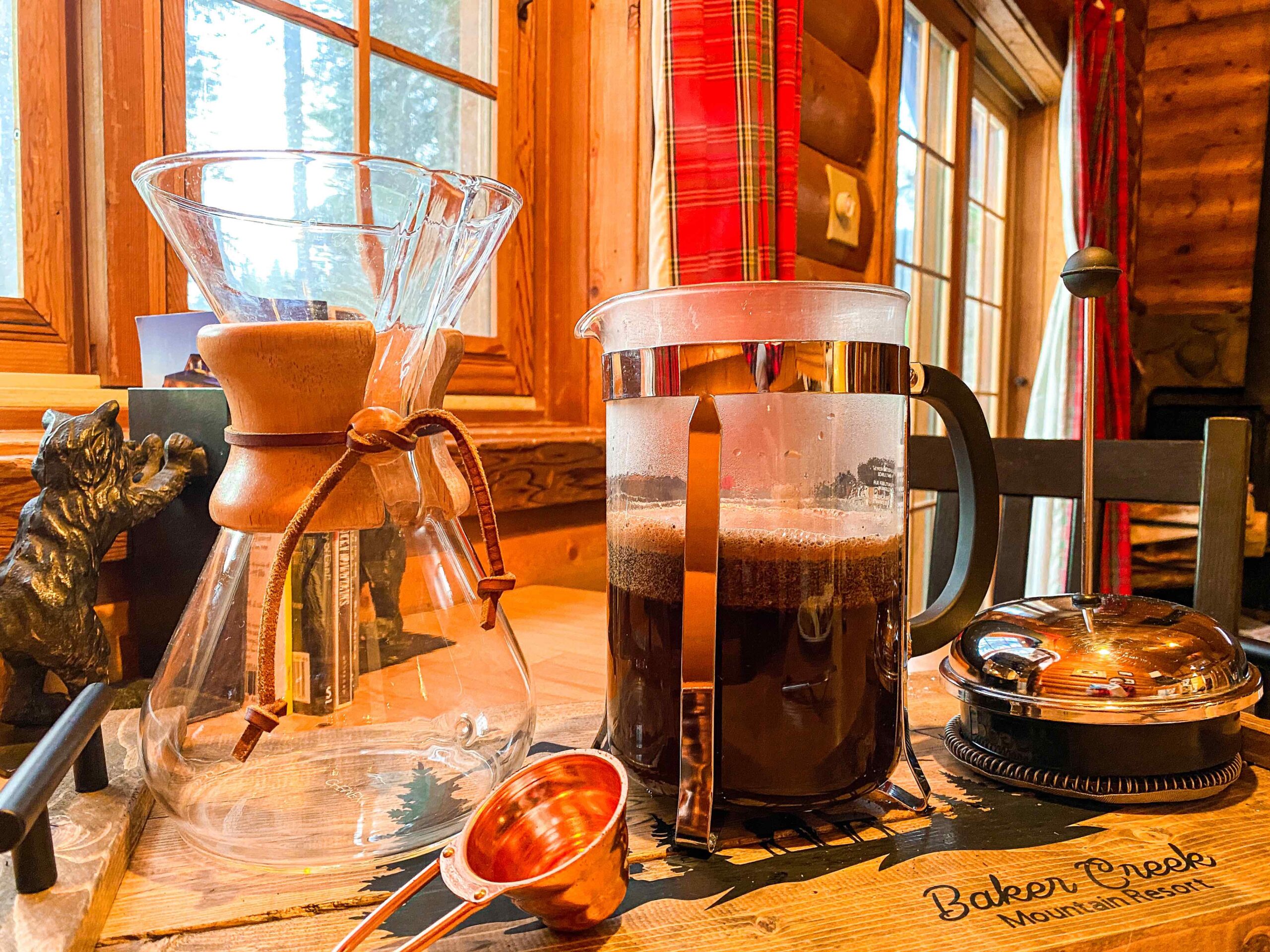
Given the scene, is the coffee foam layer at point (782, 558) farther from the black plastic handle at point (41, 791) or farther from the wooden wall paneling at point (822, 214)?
the wooden wall paneling at point (822, 214)

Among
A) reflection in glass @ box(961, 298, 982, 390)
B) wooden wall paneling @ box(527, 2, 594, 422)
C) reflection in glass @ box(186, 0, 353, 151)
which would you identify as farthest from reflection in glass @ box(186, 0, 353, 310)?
reflection in glass @ box(961, 298, 982, 390)

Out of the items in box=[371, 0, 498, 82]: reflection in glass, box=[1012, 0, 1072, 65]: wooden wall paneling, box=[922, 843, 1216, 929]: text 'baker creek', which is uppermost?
box=[1012, 0, 1072, 65]: wooden wall paneling

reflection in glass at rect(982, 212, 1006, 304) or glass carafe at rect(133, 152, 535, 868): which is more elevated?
reflection in glass at rect(982, 212, 1006, 304)

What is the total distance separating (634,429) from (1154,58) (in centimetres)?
A: 430

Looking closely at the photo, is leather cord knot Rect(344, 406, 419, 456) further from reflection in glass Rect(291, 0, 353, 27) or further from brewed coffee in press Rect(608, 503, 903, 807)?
reflection in glass Rect(291, 0, 353, 27)

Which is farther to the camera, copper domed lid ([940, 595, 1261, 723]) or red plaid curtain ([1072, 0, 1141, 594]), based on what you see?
red plaid curtain ([1072, 0, 1141, 594])

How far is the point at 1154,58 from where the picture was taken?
370cm

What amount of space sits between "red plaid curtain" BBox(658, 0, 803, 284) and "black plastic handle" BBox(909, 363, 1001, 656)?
2.64 ft

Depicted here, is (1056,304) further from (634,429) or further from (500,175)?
(634,429)

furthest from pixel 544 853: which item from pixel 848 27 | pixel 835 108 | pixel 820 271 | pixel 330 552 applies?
pixel 848 27

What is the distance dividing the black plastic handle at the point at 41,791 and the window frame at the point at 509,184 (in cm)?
99

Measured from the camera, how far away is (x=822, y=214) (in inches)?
72.6

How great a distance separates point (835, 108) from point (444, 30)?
0.87 m

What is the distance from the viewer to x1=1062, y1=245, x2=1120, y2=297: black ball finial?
1.79ft
